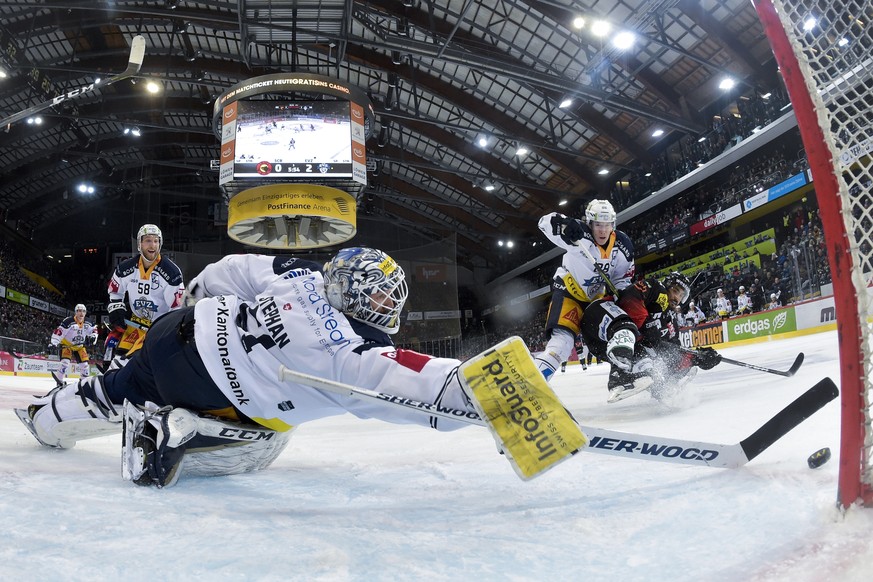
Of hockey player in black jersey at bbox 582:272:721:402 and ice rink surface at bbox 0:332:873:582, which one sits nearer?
ice rink surface at bbox 0:332:873:582

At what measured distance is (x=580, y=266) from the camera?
13.8 ft

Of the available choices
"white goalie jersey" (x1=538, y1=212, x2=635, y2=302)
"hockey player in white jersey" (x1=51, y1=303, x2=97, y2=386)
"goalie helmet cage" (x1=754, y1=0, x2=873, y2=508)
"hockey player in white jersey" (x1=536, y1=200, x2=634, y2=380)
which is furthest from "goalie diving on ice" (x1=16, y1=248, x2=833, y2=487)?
"hockey player in white jersey" (x1=51, y1=303, x2=97, y2=386)

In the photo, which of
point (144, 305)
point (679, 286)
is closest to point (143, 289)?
point (144, 305)

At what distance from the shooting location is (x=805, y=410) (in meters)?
1.78

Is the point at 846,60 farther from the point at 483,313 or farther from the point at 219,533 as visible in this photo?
the point at 483,313

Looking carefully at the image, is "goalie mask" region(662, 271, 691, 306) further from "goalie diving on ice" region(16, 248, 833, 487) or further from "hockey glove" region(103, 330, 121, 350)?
"hockey glove" region(103, 330, 121, 350)

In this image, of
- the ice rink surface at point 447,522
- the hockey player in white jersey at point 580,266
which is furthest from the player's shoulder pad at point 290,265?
the hockey player in white jersey at point 580,266

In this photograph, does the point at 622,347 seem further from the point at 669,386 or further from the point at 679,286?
the point at 679,286

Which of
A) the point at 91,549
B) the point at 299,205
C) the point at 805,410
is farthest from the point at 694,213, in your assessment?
the point at 91,549

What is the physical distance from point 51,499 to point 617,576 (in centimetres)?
150

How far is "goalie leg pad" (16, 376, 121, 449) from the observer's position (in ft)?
8.01

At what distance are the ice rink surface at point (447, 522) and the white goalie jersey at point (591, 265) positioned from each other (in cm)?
185

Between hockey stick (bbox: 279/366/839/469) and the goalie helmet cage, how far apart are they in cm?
42

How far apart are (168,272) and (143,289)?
0.84 ft
